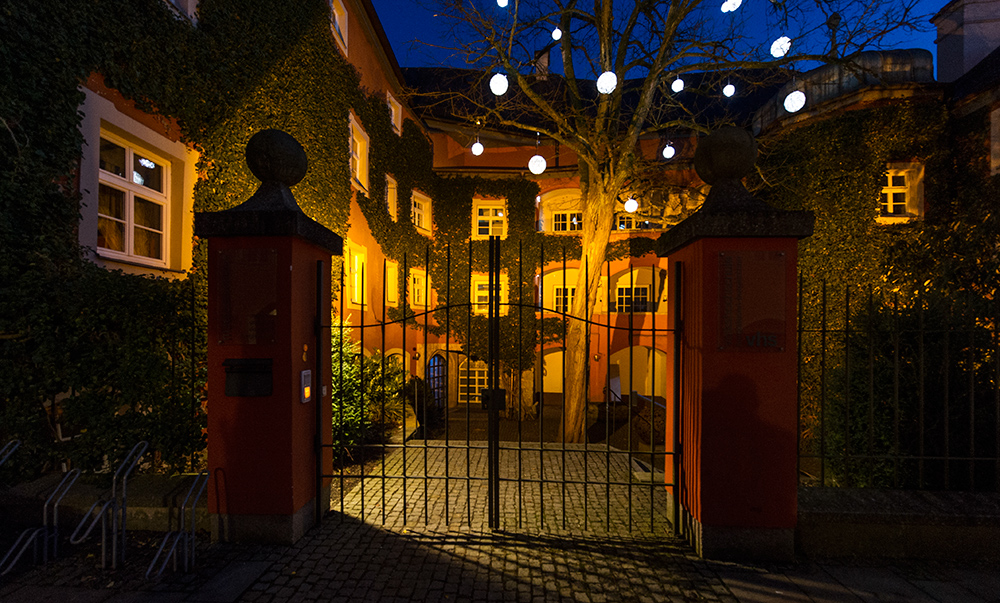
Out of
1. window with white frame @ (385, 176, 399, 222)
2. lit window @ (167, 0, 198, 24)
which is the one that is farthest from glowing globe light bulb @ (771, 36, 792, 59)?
window with white frame @ (385, 176, 399, 222)

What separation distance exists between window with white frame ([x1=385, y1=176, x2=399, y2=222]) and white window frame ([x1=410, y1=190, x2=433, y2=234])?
1.33 metres

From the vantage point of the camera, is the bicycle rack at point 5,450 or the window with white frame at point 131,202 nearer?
the bicycle rack at point 5,450

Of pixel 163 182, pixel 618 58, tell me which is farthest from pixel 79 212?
pixel 618 58

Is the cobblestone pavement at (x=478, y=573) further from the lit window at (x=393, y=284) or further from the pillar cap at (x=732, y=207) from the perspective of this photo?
the lit window at (x=393, y=284)

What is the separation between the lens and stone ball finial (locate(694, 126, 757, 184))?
142 inches

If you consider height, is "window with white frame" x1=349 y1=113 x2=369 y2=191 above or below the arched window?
above

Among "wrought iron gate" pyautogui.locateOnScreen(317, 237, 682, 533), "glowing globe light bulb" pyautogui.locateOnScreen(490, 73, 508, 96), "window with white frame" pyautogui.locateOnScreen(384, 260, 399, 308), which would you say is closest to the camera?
"wrought iron gate" pyautogui.locateOnScreen(317, 237, 682, 533)

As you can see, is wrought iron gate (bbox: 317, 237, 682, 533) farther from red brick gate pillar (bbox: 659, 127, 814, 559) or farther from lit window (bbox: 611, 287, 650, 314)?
red brick gate pillar (bbox: 659, 127, 814, 559)

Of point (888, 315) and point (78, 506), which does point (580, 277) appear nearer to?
point (888, 315)

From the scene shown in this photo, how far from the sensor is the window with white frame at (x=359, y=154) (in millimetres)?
11273

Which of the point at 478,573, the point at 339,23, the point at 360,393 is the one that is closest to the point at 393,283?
the point at 339,23

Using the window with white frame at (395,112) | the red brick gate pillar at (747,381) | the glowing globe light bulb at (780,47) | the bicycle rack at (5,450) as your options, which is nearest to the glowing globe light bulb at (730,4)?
the glowing globe light bulb at (780,47)

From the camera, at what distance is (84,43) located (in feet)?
15.8

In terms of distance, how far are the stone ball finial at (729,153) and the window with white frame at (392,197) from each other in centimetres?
1145
